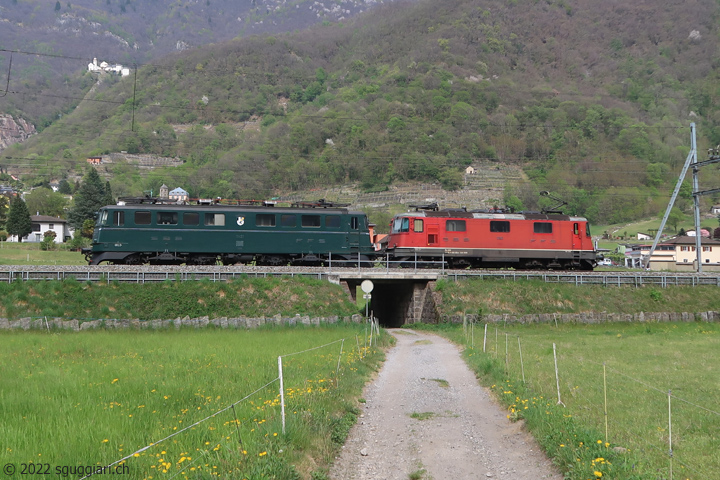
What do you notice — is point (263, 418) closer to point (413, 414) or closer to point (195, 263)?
point (413, 414)

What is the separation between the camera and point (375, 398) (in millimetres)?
14977

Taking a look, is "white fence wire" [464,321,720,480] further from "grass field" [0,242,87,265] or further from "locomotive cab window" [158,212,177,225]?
"grass field" [0,242,87,265]

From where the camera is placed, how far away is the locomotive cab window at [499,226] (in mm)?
38750

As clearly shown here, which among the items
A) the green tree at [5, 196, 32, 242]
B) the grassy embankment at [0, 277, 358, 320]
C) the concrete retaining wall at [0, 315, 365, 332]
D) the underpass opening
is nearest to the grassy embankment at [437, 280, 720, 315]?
the underpass opening

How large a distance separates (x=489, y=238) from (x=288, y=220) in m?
13.7

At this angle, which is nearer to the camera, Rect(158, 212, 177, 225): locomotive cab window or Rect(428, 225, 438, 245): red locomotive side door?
Rect(158, 212, 177, 225): locomotive cab window

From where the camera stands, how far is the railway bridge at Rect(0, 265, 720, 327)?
98.6 ft

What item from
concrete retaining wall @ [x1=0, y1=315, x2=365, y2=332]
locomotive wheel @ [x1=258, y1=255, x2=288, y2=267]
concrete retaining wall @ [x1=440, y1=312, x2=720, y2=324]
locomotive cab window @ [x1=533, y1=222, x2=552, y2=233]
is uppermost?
locomotive cab window @ [x1=533, y1=222, x2=552, y2=233]

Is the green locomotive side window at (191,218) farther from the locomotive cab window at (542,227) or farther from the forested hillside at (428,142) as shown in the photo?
the forested hillside at (428,142)

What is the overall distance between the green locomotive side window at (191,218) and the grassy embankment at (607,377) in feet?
51.2

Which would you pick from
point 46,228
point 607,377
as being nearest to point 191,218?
point 607,377

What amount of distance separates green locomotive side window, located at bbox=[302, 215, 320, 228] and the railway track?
3.17 meters

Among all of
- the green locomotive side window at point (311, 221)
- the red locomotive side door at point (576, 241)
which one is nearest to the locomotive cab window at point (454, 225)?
the red locomotive side door at point (576, 241)

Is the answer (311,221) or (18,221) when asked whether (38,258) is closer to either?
(18,221)
